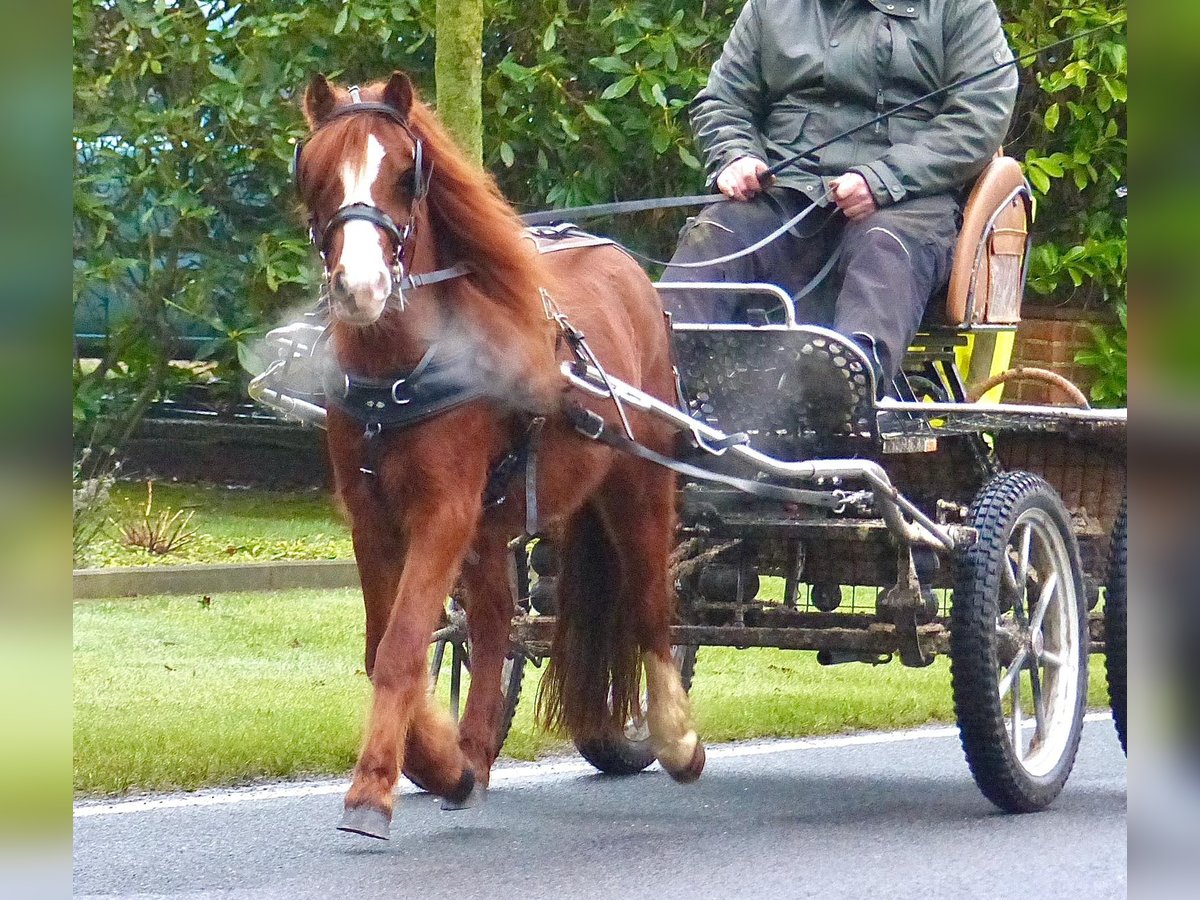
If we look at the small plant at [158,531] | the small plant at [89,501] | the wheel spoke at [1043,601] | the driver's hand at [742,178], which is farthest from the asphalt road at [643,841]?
the small plant at [158,531]

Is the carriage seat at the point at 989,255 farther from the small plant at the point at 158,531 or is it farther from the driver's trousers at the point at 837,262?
the small plant at the point at 158,531

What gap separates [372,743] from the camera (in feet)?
13.1

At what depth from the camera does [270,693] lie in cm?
739

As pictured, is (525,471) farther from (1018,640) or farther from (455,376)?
(1018,640)

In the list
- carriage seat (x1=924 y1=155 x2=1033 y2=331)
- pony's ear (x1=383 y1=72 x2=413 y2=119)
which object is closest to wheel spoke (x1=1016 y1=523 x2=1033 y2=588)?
carriage seat (x1=924 y1=155 x2=1033 y2=331)

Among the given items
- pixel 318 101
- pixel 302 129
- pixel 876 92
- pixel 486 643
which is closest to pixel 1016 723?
pixel 486 643

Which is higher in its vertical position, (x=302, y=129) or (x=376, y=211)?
(x=302, y=129)

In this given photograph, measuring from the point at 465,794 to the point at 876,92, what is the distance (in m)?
2.69

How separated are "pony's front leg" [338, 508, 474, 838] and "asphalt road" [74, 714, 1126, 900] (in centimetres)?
49

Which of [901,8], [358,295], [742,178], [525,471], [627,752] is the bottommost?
[627,752]

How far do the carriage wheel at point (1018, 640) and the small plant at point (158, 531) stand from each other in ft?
20.7

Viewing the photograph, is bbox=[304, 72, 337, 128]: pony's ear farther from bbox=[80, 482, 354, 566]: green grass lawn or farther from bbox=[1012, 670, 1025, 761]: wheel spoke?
bbox=[80, 482, 354, 566]: green grass lawn

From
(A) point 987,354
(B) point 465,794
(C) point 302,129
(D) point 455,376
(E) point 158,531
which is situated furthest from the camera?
(E) point 158,531

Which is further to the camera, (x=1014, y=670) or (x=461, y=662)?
(x=461, y=662)
